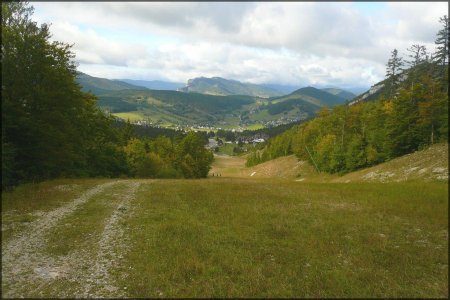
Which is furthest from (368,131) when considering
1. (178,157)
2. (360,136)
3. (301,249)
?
(301,249)

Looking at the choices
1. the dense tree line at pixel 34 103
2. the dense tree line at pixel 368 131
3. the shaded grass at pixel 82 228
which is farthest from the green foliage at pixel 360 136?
the dense tree line at pixel 34 103

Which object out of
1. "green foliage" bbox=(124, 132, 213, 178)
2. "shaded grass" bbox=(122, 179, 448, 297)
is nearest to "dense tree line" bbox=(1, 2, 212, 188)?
"shaded grass" bbox=(122, 179, 448, 297)

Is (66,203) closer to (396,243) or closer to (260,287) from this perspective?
(260,287)

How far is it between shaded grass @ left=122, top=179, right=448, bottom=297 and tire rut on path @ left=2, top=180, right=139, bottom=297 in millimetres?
1005

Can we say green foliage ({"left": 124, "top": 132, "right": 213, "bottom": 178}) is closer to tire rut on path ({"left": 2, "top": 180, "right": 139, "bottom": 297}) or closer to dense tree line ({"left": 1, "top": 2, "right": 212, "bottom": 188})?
dense tree line ({"left": 1, "top": 2, "right": 212, "bottom": 188})

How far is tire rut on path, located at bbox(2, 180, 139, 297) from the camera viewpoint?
396 inches

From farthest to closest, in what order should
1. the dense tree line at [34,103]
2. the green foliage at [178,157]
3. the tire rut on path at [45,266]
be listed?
the green foliage at [178,157]
the dense tree line at [34,103]
the tire rut on path at [45,266]

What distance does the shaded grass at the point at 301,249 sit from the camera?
10.2 m

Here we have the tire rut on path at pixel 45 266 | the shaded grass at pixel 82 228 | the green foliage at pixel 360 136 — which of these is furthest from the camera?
the green foliage at pixel 360 136

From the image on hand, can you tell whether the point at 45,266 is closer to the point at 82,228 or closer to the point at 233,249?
the point at 82,228

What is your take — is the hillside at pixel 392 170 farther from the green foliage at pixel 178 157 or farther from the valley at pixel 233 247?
the green foliage at pixel 178 157

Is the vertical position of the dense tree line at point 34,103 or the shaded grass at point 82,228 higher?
the dense tree line at point 34,103

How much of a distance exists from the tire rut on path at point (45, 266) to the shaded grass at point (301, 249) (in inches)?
39.6

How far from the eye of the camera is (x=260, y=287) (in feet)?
35.2
